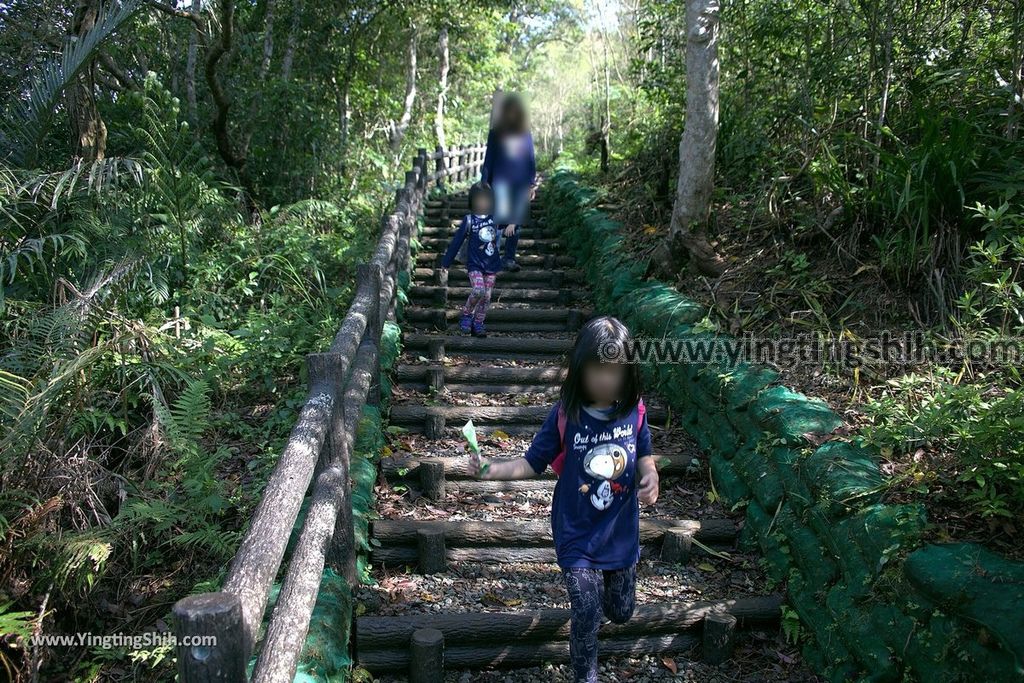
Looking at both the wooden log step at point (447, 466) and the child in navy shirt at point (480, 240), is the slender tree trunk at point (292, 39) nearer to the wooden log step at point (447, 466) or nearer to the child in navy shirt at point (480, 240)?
the child in navy shirt at point (480, 240)

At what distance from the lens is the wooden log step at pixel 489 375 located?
5.66m

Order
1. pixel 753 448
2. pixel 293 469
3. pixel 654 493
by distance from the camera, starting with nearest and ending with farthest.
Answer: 1. pixel 293 469
2. pixel 654 493
3. pixel 753 448

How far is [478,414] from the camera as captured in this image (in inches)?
199

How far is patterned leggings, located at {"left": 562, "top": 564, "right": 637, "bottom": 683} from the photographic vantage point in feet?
8.59

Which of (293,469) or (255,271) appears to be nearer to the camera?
(293,469)

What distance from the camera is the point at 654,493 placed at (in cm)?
263

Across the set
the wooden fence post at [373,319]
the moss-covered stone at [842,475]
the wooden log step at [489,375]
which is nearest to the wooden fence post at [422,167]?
the wooden log step at [489,375]

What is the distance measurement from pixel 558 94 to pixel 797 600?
32230mm

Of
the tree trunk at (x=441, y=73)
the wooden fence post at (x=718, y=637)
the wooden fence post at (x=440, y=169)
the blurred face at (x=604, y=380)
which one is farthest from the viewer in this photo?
the tree trunk at (x=441, y=73)

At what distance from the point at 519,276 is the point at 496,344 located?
169 centimetres

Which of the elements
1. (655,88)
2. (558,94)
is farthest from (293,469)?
(558,94)

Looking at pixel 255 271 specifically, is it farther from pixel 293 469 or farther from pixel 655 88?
pixel 655 88

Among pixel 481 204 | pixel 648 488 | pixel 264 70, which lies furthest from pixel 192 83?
pixel 648 488

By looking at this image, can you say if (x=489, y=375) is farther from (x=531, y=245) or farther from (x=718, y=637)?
(x=531, y=245)
